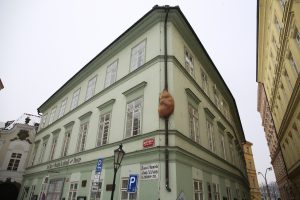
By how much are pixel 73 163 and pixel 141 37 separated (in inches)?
390

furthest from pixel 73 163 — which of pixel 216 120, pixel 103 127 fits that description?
pixel 216 120

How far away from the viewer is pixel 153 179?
9812 millimetres

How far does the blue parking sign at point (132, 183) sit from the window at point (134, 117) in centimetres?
222

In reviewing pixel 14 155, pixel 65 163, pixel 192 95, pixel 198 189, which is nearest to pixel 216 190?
pixel 198 189

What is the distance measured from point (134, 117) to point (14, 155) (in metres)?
21.6

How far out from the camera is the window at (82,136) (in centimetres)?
1590

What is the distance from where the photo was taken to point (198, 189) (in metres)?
11.6

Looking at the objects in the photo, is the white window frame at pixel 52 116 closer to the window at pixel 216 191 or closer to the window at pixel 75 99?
the window at pixel 75 99

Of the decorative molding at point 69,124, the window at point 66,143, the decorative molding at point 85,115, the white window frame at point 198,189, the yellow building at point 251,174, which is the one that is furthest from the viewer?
the yellow building at point 251,174

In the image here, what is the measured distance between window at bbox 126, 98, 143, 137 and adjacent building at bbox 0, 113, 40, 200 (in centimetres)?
1941

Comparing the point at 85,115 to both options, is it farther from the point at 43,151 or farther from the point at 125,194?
the point at 43,151

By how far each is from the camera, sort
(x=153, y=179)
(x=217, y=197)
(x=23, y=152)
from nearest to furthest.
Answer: (x=153, y=179), (x=217, y=197), (x=23, y=152)

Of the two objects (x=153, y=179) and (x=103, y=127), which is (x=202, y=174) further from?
(x=103, y=127)

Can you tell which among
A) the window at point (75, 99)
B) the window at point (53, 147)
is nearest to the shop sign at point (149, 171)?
the window at point (75, 99)
